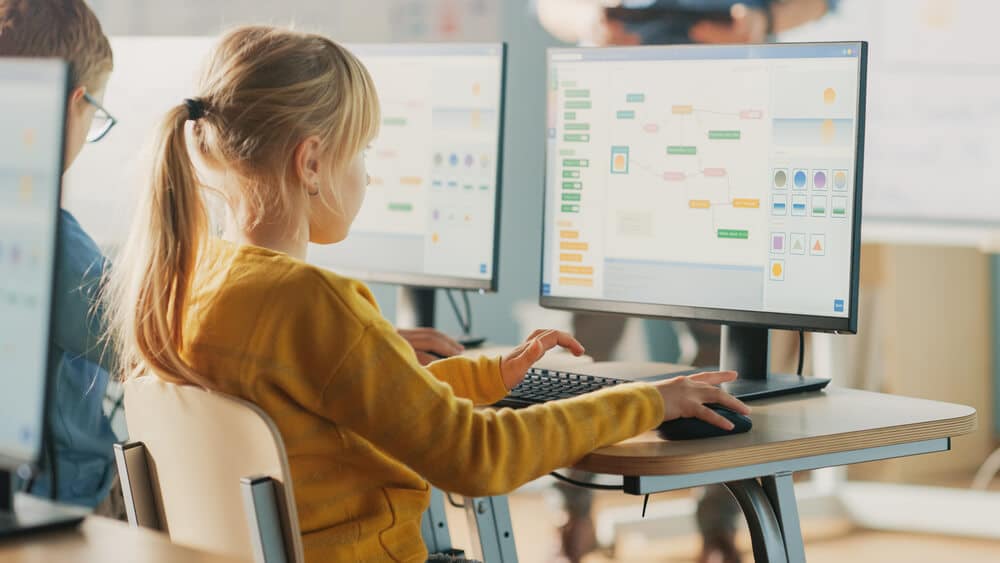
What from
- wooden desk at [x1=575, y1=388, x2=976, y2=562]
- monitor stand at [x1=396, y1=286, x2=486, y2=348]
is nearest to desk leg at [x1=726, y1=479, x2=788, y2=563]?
wooden desk at [x1=575, y1=388, x2=976, y2=562]

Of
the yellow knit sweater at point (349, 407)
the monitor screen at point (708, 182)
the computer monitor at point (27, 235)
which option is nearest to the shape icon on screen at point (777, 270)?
the monitor screen at point (708, 182)

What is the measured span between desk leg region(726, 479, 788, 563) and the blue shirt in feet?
2.70

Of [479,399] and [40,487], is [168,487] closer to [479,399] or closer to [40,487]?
[479,399]

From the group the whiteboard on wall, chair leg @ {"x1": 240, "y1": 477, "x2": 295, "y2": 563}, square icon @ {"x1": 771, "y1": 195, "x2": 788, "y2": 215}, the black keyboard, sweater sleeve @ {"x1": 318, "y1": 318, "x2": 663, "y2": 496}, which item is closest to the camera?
chair leg @ {"x1": 240, "y1": 477, "x2": 295, "y2": 563}

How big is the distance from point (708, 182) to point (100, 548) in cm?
96

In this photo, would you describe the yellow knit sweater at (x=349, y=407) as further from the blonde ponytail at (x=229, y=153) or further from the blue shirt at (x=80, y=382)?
the blue shirt at (x=80, y=382)

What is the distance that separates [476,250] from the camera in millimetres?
1936

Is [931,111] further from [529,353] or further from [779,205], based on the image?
[529,353]

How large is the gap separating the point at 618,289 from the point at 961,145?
1.65m

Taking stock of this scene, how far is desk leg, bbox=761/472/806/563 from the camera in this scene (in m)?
1.36

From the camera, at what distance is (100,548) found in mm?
909

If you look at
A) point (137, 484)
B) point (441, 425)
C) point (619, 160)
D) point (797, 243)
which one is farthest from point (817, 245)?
point (137, 484)

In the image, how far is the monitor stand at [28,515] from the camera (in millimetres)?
931

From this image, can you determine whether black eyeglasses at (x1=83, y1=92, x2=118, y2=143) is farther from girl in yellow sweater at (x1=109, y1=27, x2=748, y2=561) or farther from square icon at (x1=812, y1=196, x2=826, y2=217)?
square icon at (x1=812, y1=196, x2=826, y2=217)
